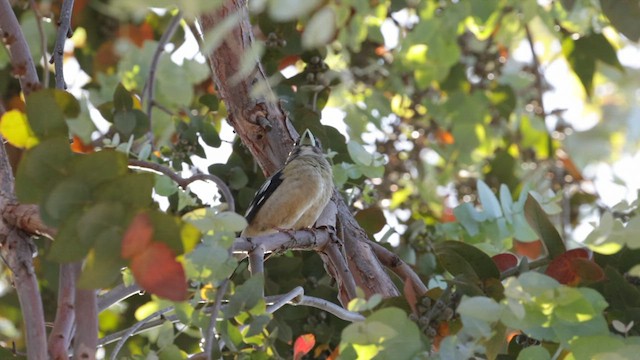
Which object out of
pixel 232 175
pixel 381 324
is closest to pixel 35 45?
pixel 232 175

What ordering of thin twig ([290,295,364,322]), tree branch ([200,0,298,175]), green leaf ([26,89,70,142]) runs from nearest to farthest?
green leaf ([26,89,70,142]) < thin twig ([290,295,364,322]) < tree branch ([200,0,298,175])

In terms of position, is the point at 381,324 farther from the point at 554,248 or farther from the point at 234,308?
the point at 554,248

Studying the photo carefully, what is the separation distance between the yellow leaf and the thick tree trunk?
940 mm

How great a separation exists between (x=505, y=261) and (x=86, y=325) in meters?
1.11

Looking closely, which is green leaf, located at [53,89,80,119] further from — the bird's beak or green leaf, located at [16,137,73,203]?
the bird's beak

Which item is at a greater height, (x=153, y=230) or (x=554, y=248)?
(x=153, y=230)

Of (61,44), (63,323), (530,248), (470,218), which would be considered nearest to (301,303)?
(63,323)

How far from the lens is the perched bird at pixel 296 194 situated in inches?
142

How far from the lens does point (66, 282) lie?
2.24 meters

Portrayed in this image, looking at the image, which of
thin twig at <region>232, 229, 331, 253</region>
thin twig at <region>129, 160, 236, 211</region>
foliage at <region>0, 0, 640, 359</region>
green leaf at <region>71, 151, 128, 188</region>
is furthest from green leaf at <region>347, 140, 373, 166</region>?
green leaf at <region>71, 151, 128, 188</region>

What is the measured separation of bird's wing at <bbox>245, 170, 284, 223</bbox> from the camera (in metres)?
3.56

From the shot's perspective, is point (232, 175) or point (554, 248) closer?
point (554, 248)

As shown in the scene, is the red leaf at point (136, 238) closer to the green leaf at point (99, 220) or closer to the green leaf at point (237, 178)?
the green leaf at point (99, 220)

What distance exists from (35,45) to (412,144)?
2.10 meters
